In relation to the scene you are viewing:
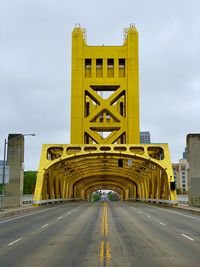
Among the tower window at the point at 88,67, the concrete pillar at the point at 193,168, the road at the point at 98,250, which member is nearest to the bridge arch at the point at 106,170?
the concrete pillar at the point at 193,168

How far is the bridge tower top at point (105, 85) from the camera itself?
6650 centimetres

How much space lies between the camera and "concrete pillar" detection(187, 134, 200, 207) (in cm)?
4059

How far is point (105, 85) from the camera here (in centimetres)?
6900

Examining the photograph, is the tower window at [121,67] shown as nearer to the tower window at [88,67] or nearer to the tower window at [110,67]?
the tower window at [110,67]

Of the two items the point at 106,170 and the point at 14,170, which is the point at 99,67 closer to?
the point at 106,170

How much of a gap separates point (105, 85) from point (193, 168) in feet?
102

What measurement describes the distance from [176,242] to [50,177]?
4578cm

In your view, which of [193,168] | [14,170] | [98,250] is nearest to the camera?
[98,250]

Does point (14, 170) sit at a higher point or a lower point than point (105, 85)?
lower

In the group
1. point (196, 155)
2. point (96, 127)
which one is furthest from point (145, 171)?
point (196, 155)

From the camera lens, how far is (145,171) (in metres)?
67.1

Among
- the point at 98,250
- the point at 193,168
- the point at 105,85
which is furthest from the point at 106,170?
the point at 98,250

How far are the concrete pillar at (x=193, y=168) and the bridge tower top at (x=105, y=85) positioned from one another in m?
23.5

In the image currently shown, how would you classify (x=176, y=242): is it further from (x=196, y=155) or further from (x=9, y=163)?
(x=9, y=163)
